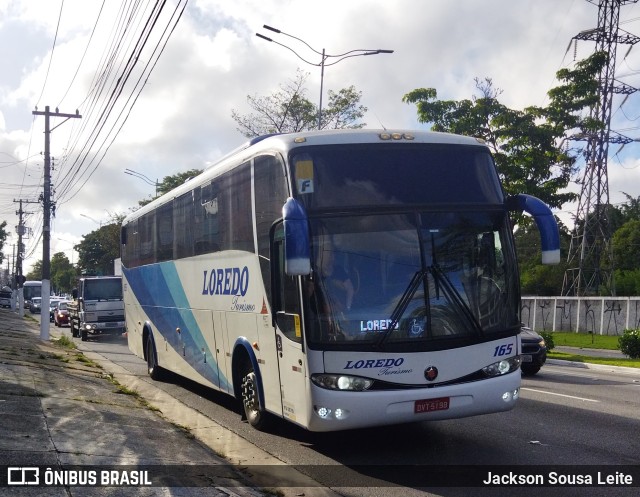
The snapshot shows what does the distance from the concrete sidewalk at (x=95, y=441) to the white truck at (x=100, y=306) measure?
62.4 feet

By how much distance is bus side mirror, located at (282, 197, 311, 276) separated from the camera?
7570 millimetres

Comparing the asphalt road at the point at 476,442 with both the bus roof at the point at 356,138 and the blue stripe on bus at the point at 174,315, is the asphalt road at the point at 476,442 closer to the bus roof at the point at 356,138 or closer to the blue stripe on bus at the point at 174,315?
the blue stripe on bus at the point at 174,315

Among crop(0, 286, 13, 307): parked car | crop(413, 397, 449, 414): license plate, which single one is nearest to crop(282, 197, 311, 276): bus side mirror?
crop(413, 397, 449, 414): license plate

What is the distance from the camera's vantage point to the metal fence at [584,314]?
39625 mm

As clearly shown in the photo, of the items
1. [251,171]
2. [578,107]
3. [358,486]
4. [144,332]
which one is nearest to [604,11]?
[578,107]

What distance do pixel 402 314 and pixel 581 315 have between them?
37540mm

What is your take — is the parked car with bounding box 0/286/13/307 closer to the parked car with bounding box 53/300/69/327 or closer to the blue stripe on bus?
the parked car with bounding box 53/300/69/327

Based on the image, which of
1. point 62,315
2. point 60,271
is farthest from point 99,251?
point 60,271

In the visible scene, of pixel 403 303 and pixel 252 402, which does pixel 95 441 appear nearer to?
pixel 252 402

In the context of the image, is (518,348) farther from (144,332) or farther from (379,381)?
(144,332)

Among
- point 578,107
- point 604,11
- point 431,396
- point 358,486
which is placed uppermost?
point 604,11

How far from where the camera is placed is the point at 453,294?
27.5ft

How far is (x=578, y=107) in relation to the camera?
30844 mm

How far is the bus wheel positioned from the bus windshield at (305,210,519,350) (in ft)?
7.75
